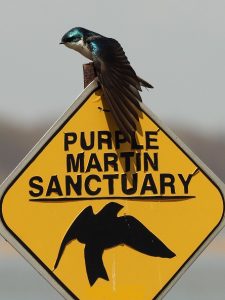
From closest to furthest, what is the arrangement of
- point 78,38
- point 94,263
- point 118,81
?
point 94,263 < point 118,81 < point 78,38

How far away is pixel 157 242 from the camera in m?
2.72

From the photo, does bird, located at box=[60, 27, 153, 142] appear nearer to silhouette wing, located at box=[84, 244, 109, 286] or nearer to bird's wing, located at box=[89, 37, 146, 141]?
bird's wing, located at box=[89, 37, 146, 141]

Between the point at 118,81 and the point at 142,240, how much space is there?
37cm

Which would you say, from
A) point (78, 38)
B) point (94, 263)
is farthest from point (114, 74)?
point (94, 263)

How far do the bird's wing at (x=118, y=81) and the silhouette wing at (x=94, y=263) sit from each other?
25 cm

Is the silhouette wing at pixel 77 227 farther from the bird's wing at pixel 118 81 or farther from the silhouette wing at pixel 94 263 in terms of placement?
the bird's wing at pixel 118 81

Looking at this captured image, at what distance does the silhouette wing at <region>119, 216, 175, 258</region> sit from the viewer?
8.93 ft

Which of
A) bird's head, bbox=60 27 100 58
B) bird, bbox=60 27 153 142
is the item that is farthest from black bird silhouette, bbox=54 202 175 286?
bird's head, bbox=60 27 100 58

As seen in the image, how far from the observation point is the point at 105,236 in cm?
274

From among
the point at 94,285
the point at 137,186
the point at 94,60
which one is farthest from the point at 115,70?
the point at 94,285

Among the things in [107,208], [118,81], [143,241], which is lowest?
[143,241]

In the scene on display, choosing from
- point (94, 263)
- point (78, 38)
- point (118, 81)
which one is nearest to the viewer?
point (94, 263)

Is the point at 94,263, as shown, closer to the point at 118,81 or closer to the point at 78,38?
the point at 118,81

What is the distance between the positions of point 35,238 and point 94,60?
1.55 feet
